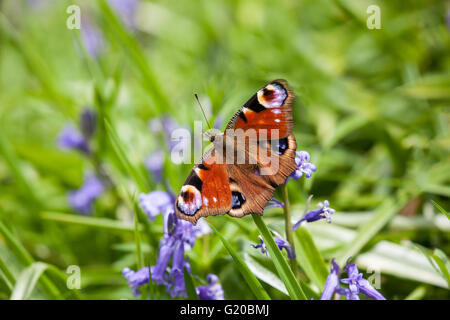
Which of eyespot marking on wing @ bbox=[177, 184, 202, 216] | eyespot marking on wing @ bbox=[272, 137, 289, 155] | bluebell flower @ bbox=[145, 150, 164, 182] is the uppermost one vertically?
bluebell flower @ bbox=[145, 150, 164, 182]

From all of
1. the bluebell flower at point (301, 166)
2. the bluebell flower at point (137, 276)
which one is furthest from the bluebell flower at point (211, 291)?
the bluebell flower at point (301, 166)

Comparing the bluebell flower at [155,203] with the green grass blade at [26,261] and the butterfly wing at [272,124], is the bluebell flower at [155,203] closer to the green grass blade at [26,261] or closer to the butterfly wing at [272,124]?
the butterfly wing at [272,124]

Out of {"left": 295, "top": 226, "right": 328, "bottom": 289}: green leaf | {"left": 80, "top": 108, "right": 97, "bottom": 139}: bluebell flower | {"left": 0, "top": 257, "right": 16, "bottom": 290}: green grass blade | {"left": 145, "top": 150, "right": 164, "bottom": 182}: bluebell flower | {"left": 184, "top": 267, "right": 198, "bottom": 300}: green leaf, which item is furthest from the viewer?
{"left": 80, "top": 108, "right": 97, "bottom": 139}: bluebell flower

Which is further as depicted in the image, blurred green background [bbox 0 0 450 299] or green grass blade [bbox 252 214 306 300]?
blurred green background [bbox 0 0 450 299]

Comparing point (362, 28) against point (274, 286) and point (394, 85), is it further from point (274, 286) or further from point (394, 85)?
point (274, 286)

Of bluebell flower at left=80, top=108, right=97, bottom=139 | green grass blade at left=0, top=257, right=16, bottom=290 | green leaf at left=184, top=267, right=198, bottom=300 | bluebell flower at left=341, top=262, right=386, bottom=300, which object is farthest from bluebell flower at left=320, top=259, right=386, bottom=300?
bluebell flower at left=80, top=108, right=97, bottom=139

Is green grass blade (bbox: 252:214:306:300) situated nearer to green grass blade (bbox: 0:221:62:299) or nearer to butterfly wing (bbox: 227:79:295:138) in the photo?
butterfly wing (bbox: 227:79:295:138)

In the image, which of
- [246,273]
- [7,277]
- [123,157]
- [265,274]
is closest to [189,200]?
[246,273]
